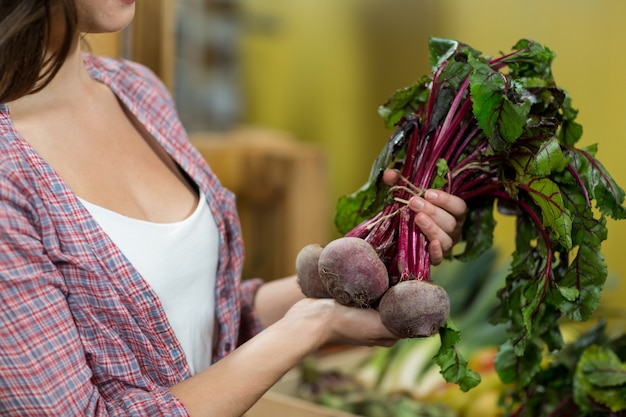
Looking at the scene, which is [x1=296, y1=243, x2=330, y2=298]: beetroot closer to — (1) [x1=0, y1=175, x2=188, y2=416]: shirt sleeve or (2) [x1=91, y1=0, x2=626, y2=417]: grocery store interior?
(1) [x1=0, y1=175, x2=188, y2=416]: shirt sleeve

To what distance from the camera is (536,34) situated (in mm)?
2561

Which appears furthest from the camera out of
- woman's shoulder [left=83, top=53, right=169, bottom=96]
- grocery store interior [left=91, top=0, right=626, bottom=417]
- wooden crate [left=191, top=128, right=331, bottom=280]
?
wooden crate [left=191, top=128, right=331, bottom=280]

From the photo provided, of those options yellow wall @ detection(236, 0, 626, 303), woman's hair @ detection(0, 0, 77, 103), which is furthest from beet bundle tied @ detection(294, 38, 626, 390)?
yellow wall @ detection(236, 0, 626, 303)

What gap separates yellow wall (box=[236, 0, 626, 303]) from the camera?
7.88 ft

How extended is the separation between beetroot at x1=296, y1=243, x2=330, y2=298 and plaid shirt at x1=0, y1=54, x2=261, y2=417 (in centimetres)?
21

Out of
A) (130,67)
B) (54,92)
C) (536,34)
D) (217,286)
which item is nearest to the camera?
(54,92)

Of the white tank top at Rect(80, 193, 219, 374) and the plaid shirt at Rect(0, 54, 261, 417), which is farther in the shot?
the white tank top at Rect(80, 193, 219, 374)

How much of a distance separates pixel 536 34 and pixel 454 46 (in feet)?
4.70

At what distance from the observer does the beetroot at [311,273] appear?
1185 mm

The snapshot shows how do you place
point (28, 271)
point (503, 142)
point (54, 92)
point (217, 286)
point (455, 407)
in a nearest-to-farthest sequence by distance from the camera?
1. point (28, 271)
2. point (503, 142)
3. point (54, 92)
4. point (217, 286)
5. point (455, 407)

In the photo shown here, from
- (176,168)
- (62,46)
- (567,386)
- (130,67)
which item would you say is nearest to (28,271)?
(62,46)

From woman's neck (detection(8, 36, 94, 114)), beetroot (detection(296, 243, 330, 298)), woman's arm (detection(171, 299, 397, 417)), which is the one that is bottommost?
woman's arm (detection(171, 299, 397, 417))

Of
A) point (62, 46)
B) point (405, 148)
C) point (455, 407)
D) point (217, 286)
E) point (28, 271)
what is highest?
point (62, 46)

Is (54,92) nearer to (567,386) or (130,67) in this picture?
(130,67)
